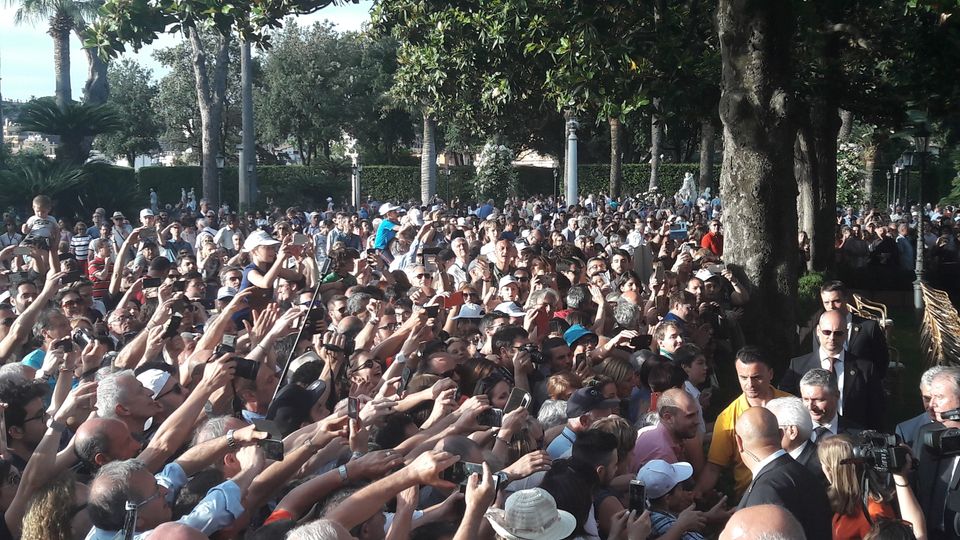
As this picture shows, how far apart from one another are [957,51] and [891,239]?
7663 millimetres

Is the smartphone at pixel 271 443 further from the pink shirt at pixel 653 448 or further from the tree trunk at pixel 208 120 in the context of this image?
the tree trunk at pixel 208 120

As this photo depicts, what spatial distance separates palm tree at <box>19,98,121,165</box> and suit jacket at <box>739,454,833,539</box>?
28811 millimetres

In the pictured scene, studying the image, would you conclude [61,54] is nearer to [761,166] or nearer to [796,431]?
[761,166]

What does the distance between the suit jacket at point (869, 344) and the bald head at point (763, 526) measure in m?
4.03

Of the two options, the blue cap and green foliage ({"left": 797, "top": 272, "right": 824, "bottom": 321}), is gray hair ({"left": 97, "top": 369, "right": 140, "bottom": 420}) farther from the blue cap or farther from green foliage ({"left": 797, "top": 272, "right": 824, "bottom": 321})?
green foliage ({"left": 797, "top": 272, "right": 824, "bottom": 321})

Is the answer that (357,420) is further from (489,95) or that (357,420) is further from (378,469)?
(489,95)

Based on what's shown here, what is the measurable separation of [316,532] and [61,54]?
4877cm

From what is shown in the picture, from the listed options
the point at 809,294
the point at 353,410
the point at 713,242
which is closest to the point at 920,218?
the point at 809,294

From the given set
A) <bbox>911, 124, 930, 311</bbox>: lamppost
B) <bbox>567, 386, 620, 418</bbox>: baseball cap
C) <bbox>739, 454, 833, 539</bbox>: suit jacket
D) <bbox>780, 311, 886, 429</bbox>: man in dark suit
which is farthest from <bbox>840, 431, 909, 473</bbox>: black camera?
<bbox>911, 124, 930, 311</bbox>: lamppost

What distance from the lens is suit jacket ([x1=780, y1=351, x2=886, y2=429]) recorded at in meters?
7.37

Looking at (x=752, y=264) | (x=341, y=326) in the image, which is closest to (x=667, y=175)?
(x=752, y=264)

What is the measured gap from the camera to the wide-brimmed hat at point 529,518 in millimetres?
3869

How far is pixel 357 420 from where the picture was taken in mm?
4922

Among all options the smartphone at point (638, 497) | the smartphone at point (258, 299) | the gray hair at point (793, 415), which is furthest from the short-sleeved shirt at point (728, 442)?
the smartphone at point (258, 299)
